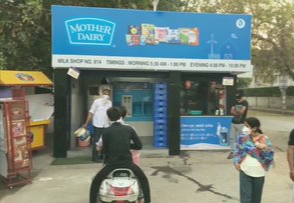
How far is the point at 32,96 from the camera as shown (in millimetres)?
11164

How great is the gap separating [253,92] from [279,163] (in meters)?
42.6

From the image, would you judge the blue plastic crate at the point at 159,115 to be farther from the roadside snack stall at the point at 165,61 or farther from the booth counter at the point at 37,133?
the booth counter at the point at 37,133

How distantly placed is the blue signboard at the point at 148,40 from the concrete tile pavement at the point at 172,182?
98.5 inches

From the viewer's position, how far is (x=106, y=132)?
17.6 ft

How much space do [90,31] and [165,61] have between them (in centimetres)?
206

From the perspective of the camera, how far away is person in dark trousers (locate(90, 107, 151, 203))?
17.3 feet

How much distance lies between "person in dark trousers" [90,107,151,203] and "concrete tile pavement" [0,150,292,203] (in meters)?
1.52

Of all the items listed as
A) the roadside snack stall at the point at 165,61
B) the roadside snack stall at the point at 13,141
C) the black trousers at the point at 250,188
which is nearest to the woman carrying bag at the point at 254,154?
the black trousers at the point at 250,188

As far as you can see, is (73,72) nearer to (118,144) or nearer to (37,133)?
(37,133)

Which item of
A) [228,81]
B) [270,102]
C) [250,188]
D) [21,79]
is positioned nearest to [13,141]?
[21,79]

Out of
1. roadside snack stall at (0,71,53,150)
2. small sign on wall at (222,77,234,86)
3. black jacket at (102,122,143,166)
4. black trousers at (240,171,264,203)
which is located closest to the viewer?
black jacket at (102,122,143,166)

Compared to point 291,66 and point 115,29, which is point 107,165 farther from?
point 291,66

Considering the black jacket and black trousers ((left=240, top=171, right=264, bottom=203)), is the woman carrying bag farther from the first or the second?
the black jacket

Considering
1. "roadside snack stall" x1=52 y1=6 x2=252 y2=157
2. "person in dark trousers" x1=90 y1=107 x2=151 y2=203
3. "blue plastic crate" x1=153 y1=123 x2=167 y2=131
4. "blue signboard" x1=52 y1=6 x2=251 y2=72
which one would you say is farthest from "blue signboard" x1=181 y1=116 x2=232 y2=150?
"person in dark trousers" x1=90 y1=107 x2=151 y2=203
